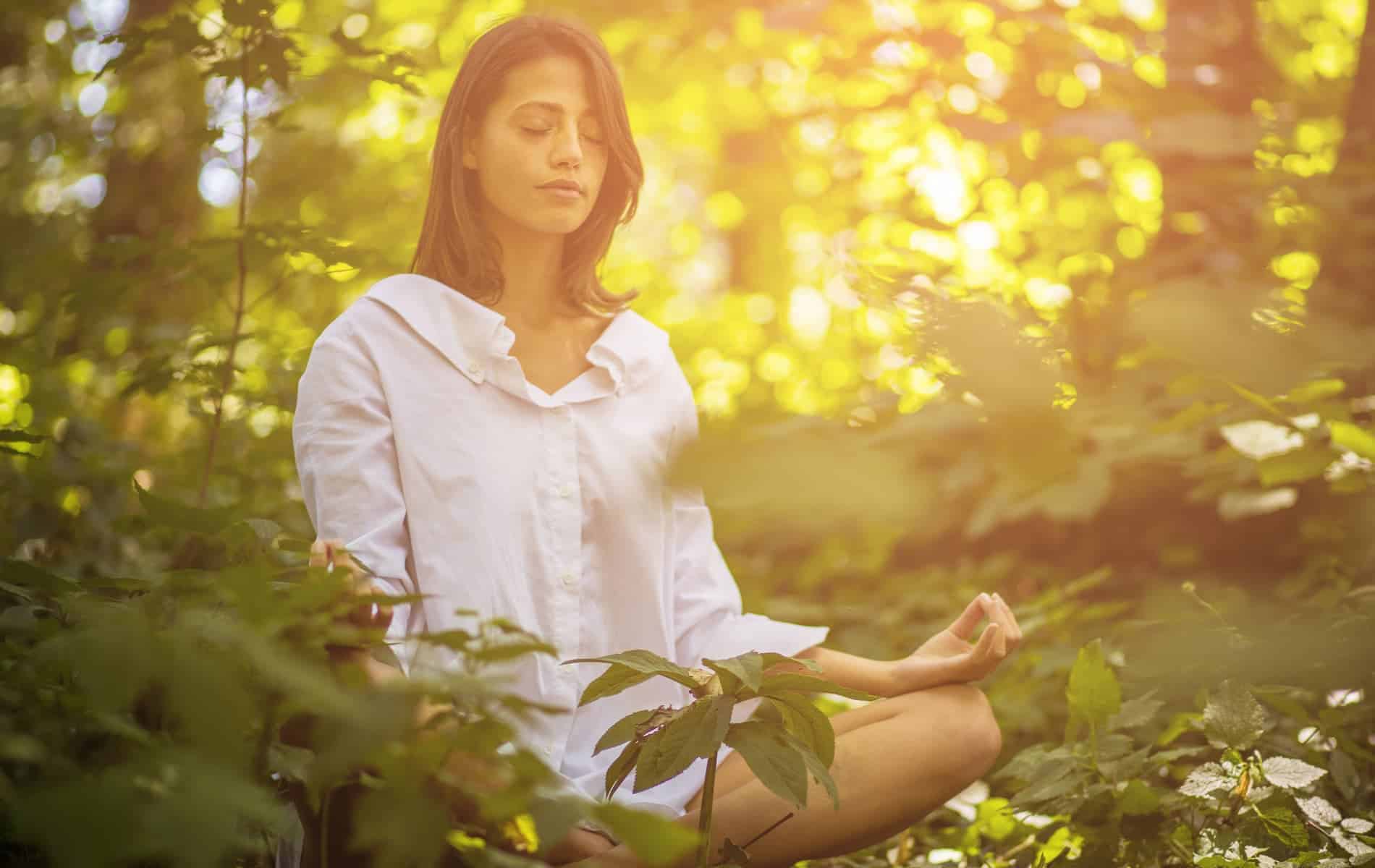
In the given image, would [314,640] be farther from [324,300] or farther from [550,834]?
[324,300]

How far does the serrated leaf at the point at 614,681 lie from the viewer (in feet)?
4.24

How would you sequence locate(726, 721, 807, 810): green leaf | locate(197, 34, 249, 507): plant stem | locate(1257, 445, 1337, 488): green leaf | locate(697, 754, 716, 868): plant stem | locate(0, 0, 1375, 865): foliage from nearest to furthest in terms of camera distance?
locate(0, 0, 1375, 865): foliage → locate(726, 721, 807, 810): green leaf → locate(697, 754, 716, 868): plant stem → locate(1257, 445, 1337, 488): green leaf → locate(197, 34, 249, 507): plant stem

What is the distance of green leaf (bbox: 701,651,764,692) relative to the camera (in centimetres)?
122

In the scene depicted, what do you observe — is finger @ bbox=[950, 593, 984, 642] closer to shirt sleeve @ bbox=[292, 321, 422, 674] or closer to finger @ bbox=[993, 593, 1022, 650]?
finger @ bbox=[993, 593, 1022, 650]

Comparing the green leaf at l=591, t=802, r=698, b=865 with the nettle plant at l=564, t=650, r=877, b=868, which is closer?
the green leaf at l=591, t=802, r=698, b=865

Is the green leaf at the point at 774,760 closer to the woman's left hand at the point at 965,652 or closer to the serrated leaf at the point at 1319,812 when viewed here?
the woman's left hand at the point at 965,652

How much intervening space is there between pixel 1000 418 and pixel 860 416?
8cm

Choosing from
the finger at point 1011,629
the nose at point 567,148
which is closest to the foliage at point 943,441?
the finger at point 1011,629

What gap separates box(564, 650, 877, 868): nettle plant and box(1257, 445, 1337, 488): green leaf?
0.73 meters

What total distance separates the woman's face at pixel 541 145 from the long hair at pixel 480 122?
23mm

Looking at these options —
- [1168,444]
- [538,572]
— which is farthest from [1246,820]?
[538,572]

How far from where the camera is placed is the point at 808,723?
140 centimetres

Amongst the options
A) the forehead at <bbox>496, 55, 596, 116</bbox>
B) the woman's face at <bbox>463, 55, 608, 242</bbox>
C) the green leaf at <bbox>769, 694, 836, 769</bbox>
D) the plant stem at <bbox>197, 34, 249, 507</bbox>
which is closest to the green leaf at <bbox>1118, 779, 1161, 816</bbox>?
the green leaf at <bbox>769, 694, 836, 769</bbox>

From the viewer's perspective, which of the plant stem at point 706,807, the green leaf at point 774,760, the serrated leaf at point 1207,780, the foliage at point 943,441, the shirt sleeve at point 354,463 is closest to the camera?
the foliage at point 943,441
